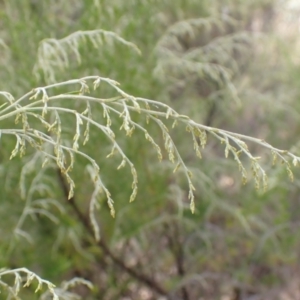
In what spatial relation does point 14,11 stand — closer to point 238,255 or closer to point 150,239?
point 150,239

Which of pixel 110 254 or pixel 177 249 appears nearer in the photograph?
pixel 110 254

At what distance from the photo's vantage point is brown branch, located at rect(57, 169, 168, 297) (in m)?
1.50

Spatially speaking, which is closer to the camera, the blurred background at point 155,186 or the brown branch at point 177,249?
the blurred background at point 155,186

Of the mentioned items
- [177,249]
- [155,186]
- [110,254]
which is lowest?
[177,249]

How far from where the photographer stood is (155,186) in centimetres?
164

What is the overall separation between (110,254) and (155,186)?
0.24 meters

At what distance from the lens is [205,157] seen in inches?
73.2

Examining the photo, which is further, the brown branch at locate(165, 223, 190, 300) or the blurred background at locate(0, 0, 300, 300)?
the brown branch at locate(165, 223, 190, 300)

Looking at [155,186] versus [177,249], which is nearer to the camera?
[155,186]

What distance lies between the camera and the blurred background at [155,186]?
146 centimetres

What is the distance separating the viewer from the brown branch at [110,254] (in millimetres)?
1502

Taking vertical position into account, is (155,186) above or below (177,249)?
above

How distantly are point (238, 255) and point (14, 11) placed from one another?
1132mm

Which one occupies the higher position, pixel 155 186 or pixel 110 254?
pixel 155 186
